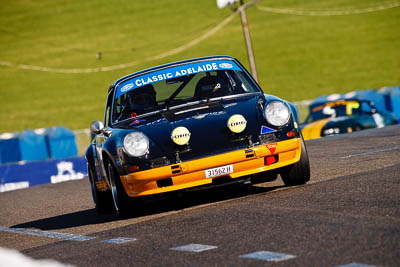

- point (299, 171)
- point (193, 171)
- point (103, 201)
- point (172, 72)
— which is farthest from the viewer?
point (103, 201)

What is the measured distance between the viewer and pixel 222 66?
907cm

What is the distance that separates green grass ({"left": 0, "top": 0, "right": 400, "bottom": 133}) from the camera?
148 ft

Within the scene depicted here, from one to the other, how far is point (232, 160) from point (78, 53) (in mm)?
51671

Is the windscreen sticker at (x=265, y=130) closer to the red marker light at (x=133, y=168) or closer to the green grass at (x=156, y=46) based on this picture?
the red marker light at (x=133, y=168)

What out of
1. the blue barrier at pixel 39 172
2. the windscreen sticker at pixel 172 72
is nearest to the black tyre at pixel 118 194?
the windscreen sticker at pixel 172 72

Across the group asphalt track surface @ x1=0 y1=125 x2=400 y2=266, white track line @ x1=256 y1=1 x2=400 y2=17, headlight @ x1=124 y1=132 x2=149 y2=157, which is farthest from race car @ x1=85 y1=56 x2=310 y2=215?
white track line @ x1=256 y1=1 x2=400 y2=17

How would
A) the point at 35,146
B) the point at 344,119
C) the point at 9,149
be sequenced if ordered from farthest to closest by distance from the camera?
the point at 35,146, the point at 9,149, the point at 344,119

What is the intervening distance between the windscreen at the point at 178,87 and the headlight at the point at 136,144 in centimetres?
92

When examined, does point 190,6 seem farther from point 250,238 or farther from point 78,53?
point 250,238

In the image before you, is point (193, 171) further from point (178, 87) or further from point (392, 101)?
point (392, 101)

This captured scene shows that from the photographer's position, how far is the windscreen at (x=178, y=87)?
8703 millimetres

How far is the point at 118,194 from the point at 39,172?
11.1 m

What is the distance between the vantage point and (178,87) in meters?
8.87

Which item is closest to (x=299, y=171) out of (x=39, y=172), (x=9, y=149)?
(x=39, y=172)
